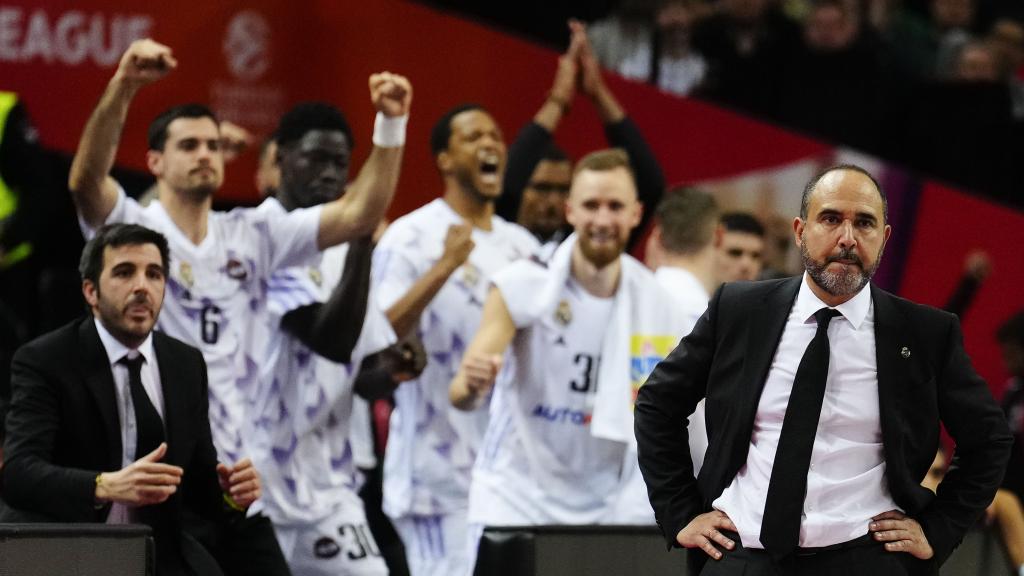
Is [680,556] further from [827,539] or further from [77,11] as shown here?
[77,11]

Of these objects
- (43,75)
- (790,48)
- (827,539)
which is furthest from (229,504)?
(790,48)

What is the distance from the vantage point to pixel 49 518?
547 cm

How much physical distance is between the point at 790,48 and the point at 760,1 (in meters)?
0.36

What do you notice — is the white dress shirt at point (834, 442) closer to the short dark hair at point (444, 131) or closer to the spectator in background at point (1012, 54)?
the short dark hair at point (444, 131)

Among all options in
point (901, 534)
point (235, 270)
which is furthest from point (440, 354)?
point (901, 534)

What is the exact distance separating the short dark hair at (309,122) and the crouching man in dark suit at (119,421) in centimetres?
154

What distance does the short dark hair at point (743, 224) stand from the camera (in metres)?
8.41

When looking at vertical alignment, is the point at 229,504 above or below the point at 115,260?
below

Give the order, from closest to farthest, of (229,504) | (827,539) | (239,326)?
(827,539), (229,504), (239,326)

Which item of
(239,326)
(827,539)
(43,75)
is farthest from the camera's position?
(43,75)

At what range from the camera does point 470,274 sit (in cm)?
767

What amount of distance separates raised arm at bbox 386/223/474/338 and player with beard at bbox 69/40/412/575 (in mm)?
508

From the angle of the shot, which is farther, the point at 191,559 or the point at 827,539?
the point at 191,559

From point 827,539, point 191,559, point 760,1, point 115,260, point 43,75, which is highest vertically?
point 760,1
